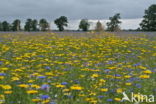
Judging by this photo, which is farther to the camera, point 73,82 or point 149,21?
point 149,21

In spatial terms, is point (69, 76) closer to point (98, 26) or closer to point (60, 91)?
point (60, 91)

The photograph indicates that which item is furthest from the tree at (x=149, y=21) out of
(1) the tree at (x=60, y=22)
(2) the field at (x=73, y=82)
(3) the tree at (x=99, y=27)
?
(2) the field at (x=73, y=82)

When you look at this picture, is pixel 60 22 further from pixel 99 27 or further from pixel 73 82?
pixel 73 82

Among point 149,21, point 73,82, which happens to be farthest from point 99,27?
point 149,21

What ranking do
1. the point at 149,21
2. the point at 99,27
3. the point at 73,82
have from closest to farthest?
the point at 73,82, the point at 99,27, the point at 149,21

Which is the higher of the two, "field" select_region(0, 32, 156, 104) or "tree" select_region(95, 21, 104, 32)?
"tree" select_region(95, 21, 104, 32)

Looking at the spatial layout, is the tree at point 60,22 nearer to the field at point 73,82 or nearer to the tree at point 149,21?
the tree at point 149,21

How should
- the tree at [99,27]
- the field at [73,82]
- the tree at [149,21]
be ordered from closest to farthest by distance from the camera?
the field at [73,82]
the tree at [99,27]
the tree at [149,21]

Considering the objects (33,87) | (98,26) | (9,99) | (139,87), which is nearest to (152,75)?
(139,87)

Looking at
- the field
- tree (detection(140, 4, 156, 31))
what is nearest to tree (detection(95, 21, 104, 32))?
the field

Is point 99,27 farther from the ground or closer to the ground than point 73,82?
farther from the ground

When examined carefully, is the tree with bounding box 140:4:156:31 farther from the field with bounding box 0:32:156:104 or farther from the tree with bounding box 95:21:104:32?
the field with bounding box 0:32:156:104

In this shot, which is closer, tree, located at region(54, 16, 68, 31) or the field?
the field

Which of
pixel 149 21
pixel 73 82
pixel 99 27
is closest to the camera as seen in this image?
pixel 73 82
